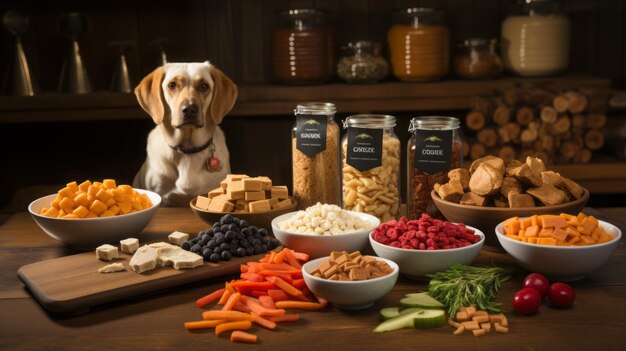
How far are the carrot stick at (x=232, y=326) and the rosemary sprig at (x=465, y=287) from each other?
1.14 ft

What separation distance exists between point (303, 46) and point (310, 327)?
7.36ft

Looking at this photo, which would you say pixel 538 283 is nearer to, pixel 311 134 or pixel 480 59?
pixel 311 134

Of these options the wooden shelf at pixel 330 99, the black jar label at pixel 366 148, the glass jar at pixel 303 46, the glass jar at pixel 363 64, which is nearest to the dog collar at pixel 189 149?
the wooden shelf at pixel 330 99

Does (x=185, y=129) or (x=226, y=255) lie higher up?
(x=185, y=129)

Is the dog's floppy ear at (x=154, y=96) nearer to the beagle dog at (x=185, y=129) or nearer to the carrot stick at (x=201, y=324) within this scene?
the beagle dog at (x=185, y=129)

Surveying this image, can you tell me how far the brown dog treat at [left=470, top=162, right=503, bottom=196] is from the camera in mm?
1728

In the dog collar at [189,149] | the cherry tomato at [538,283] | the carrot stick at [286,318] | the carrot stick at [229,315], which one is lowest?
the carrot stick at [286,318]

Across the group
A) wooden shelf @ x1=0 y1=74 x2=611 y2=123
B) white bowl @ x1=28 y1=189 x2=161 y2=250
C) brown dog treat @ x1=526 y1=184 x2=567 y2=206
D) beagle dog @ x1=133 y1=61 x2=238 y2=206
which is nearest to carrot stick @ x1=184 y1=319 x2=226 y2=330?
white bowl @ x1=28 y1=189 x2=161 y2=250

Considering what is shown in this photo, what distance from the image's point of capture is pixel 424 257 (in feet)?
5.03

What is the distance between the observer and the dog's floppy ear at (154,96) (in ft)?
9.29

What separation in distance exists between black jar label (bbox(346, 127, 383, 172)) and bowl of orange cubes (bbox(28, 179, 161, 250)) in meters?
0.50

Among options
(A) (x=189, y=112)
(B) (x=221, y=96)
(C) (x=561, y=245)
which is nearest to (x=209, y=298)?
(C) (x=561, y=245)

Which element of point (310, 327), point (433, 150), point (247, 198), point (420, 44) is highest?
point (420, 44)

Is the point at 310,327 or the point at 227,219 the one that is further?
the point at 227,219
